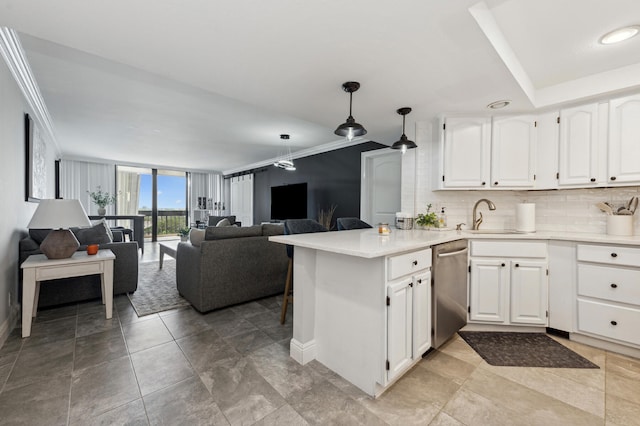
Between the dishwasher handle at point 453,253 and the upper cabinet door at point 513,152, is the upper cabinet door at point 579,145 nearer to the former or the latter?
the upper cabinet door at point 513,152

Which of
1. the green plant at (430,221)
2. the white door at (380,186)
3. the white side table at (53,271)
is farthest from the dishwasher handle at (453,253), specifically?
the white side table at (53,271)

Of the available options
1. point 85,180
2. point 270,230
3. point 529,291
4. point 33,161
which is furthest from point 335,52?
point 85,180

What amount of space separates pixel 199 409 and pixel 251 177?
730 cm

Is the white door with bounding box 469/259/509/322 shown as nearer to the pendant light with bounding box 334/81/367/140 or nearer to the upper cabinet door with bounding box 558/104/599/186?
the upper cabinet door with bounding box 558/104/599/186

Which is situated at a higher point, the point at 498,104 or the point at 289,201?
the point at 498,104

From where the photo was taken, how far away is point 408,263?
1.70 meters

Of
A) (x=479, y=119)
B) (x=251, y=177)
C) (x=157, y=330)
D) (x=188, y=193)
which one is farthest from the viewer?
(x=188, y=193)

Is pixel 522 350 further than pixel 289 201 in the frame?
No

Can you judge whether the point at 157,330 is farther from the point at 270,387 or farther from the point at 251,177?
the point at 251,177

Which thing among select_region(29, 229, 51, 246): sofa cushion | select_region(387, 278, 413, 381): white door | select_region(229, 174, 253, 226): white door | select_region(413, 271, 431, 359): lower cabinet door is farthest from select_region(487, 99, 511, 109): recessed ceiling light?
select_region(229, 174, 253, 226): white door

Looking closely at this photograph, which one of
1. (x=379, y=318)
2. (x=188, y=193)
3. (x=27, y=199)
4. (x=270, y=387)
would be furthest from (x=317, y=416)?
(x=188, y=193)

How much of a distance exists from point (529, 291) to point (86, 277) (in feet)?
14.6

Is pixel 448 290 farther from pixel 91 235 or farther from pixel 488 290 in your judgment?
pixel 91 235

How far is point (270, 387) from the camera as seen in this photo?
1.64m
